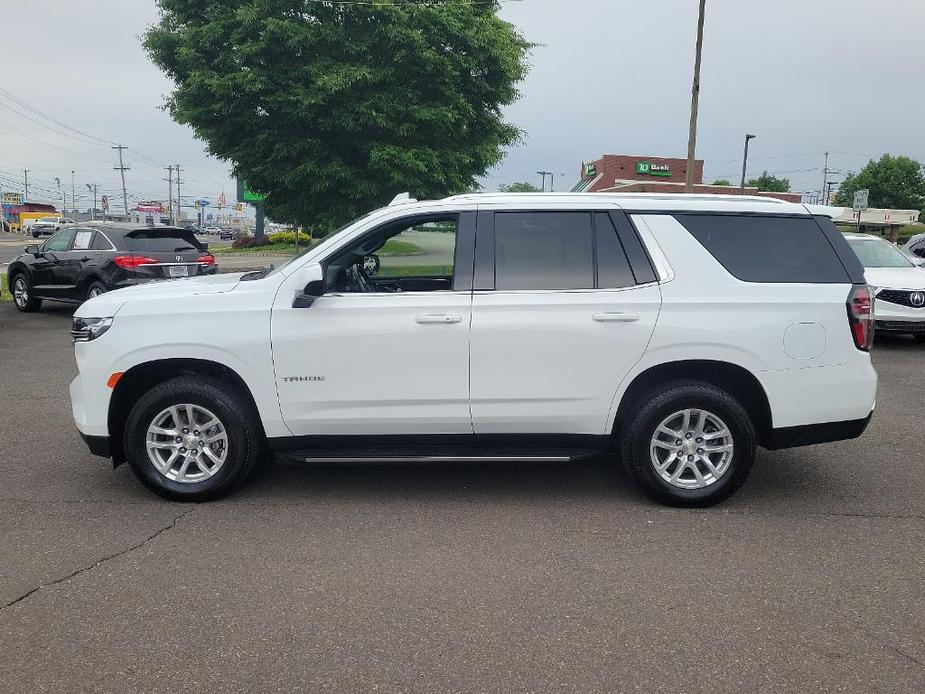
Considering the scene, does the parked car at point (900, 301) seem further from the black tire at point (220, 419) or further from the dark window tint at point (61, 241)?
the dark window tint at point (61, 241)

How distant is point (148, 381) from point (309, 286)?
4.09 feet

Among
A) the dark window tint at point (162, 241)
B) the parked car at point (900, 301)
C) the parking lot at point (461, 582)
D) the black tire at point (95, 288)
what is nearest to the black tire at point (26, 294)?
the black tire at point (95, 288)

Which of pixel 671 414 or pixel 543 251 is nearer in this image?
pixel 671 414

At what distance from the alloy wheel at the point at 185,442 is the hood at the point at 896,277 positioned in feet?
31.7

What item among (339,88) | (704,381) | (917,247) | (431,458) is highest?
(339,88)

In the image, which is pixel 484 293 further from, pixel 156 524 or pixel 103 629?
pixel 103 629

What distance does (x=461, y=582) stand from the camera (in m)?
3.70

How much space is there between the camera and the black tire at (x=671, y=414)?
4.57m

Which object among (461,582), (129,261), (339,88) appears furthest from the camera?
(339,88)

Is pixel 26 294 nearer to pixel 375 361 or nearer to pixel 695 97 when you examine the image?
pixel 375 361

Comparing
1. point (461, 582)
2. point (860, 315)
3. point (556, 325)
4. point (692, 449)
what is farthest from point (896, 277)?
point (461, 582)

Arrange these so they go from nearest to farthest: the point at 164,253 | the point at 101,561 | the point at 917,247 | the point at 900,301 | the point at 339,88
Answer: the point at 101,561, the point at 900,301, the point at 164,253, the point at 917,247, the point at 339,88

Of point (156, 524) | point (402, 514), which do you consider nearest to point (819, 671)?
point (402, 514)

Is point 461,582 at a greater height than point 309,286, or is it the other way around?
point 309,286
